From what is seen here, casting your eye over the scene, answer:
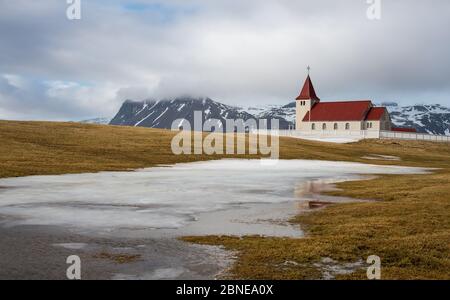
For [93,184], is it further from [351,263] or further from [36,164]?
[351,263]

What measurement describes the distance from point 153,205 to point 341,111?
125405 mm

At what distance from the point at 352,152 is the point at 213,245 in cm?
7294

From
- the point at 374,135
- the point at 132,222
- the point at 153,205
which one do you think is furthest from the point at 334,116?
the point at 132,222

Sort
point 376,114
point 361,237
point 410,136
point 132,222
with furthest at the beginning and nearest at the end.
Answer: point 376,114
point 410,136
point 132,222
point 361,237

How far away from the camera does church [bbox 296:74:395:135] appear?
447ft

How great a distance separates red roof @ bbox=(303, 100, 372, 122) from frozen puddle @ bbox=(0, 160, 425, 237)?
109m

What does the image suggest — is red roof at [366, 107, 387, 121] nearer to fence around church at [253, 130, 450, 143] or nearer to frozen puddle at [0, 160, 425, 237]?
fence around church at [253, 130, 450, 143]

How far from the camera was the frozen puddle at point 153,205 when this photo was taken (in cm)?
1666

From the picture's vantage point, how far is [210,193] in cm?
2684

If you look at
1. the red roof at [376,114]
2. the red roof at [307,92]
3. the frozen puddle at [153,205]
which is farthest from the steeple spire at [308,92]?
the frozen puddle at [153,205]

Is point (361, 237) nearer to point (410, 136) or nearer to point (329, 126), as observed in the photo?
point (410, 136)

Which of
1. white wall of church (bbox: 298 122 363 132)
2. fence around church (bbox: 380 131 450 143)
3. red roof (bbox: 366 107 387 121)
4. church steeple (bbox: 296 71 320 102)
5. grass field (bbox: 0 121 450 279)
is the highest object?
church steeple (bbox: 296 71 320 102)

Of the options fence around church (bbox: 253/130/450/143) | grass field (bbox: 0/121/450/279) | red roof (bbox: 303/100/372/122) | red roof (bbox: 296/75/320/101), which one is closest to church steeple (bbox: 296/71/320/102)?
red roof (bbox: 296/75/320/101)

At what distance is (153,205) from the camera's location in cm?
2191
